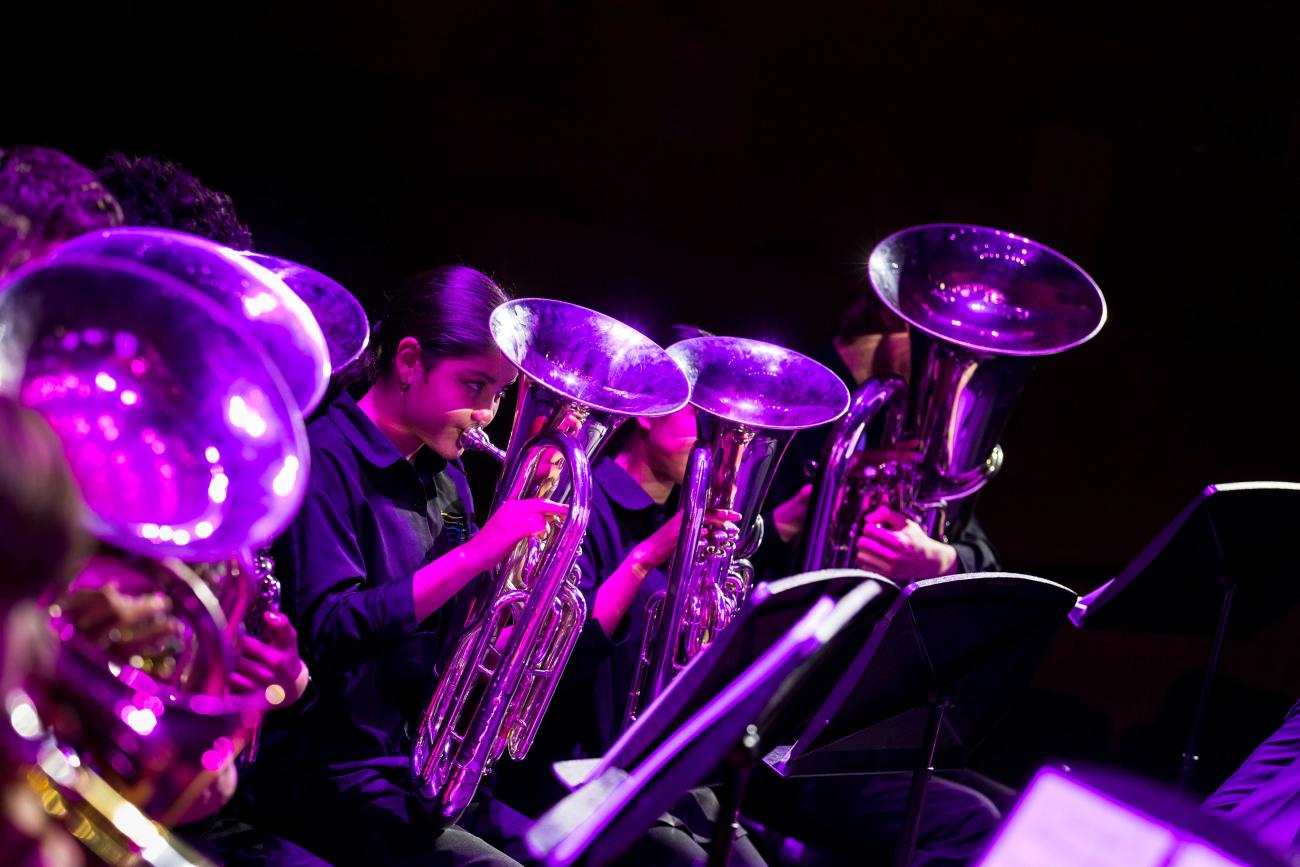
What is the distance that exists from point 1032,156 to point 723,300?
4.08 feet

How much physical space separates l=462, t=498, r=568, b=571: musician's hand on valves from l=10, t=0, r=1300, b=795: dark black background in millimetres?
1070

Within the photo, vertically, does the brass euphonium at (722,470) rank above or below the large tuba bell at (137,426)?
below

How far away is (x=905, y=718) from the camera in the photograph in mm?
1858

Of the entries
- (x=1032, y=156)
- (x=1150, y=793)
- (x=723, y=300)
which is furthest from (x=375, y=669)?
(x=1032, y=156)

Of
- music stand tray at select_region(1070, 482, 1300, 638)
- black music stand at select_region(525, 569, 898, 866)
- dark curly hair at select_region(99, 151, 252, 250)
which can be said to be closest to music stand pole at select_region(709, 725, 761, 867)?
black music stand at select_region(525, 569, 898, 866)

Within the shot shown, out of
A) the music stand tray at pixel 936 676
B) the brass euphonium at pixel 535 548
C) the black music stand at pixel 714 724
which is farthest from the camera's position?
the brass euphonium at pixel 535 548

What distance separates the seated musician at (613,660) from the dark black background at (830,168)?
745mm

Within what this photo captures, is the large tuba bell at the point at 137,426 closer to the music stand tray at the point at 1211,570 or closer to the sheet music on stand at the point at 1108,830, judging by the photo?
the sheet music on stand at the point at 1108,830

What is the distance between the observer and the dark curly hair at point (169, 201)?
1.75m

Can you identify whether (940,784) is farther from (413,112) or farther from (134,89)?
(134,89)

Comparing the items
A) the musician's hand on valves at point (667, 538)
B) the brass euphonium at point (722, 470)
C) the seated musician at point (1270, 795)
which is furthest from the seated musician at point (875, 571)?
the seated musician at point (1270, 795)

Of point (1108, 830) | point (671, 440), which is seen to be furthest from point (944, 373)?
point (1108, 830)

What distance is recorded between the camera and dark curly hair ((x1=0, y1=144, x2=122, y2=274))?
105 centimetres

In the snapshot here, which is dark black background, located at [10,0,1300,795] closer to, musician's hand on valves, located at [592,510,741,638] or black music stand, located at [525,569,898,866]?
musician's hand on valves, located at [592,510,741,638]
